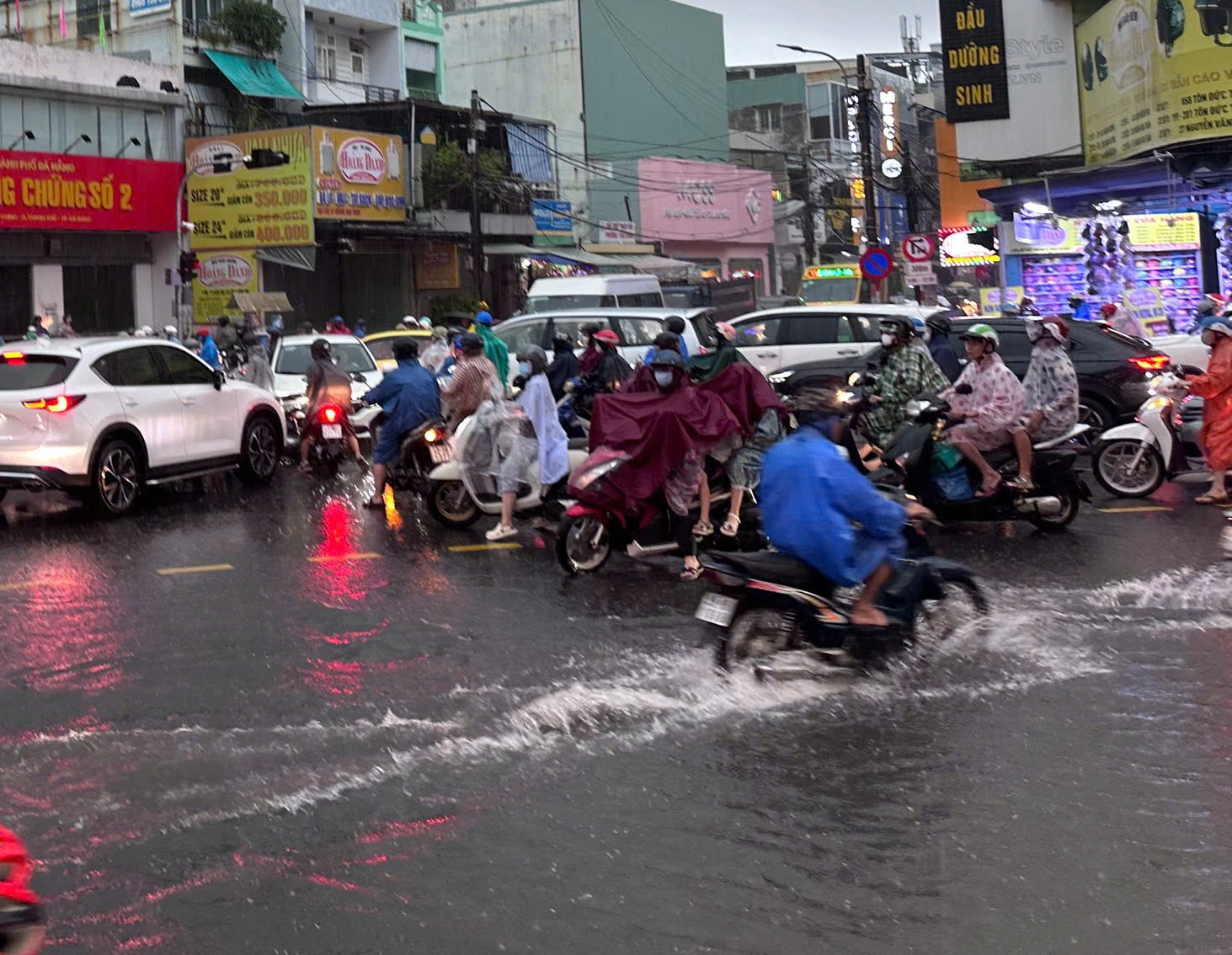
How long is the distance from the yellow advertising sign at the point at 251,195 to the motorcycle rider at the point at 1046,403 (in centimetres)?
2467

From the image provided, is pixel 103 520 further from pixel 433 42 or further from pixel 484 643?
pixel 433 42

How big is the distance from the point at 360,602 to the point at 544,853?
4975mm

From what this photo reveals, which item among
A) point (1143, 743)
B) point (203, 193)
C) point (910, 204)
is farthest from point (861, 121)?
point (1143, 743)

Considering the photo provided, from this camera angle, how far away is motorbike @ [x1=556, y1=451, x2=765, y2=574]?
10.4 meters

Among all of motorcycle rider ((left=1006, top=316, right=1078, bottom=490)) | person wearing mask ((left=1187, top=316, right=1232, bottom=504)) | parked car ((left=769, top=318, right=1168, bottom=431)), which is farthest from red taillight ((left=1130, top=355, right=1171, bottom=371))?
motorcycle rider ((left=1006, top=316, right=1078, bottom=490))

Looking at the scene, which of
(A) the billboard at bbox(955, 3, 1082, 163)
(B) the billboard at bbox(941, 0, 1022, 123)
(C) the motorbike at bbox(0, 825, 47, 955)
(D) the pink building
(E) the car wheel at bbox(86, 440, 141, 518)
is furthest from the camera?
(D) the pink building

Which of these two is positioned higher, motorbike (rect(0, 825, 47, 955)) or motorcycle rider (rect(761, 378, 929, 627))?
motorcycle rider (rect(761, 378, 929, 627))

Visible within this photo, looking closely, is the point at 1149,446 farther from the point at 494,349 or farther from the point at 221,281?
the point at 221,281

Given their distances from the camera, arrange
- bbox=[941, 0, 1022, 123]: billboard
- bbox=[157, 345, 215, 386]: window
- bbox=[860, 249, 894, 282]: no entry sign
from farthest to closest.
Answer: bbox=[941, 0, 1022, 123]: billboard, bbox=[860, 249, 894, 282]: no entry sign, bbox=[157, 345, 215, 386]: window

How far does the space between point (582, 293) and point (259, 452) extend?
9.95 metres

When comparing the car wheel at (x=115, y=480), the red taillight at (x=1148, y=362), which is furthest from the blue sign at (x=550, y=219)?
the car wheel at (x=115, y=480)

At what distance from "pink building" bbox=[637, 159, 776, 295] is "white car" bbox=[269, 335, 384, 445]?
114 ft

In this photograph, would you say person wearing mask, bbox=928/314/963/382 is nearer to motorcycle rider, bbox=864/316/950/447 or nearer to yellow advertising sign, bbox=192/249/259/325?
motorcycle rider, bbox=864/316/950/447

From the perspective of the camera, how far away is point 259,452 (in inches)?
665
